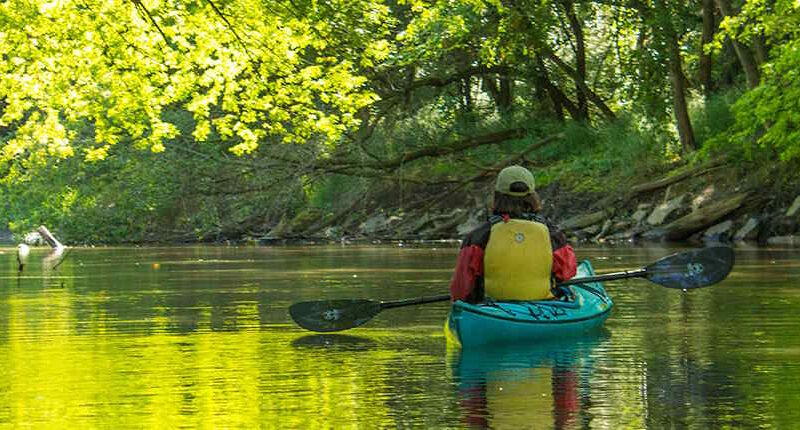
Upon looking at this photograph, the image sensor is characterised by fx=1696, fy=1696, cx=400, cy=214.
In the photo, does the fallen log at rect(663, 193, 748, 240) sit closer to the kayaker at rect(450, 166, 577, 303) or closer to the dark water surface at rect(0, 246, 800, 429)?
the dark water surface at rect(0, 246, 800, 429)

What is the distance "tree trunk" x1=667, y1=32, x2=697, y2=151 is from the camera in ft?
126

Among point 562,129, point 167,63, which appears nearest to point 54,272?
point 167,63

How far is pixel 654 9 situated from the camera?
39250 mm

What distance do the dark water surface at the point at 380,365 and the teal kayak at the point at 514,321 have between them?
0.15 metres

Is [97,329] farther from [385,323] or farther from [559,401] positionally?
[559,401]

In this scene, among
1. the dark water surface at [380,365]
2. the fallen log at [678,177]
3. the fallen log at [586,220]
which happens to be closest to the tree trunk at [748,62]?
the fallen log at [678,177]

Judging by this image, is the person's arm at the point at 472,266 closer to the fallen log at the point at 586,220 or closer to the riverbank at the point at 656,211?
the riverbank at the point at 656,211

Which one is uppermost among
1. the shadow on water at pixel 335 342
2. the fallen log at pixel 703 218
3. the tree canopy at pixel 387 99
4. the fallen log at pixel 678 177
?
the tree canopy at pixel 387 99

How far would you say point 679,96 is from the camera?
38250mm

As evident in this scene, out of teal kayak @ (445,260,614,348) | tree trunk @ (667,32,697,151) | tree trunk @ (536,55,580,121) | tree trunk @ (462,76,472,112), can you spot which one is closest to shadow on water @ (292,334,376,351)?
teal kayak @ (445,260,614,348)

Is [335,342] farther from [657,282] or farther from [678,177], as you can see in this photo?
[678,177]

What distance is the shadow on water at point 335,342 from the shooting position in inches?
551

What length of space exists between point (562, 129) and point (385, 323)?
2783 cm

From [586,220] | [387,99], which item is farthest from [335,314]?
[387,99]
